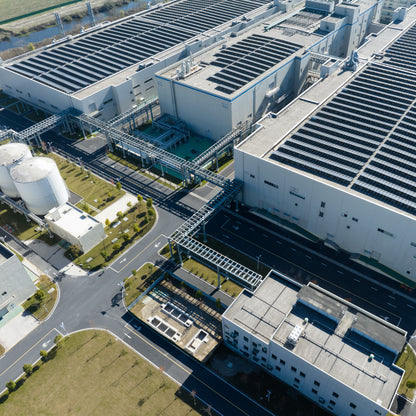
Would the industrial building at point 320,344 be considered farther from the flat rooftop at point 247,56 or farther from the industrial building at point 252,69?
the flat rooftop at point 247,56

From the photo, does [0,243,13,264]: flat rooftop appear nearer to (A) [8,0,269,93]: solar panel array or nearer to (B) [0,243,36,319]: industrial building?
(B) [0,243,36,319]: industrial building

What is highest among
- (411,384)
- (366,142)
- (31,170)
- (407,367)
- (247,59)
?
→ (247,59)

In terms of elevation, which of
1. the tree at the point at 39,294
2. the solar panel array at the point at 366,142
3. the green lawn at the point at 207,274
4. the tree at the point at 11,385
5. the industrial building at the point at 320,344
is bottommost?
the green lawn at the point at 207,274

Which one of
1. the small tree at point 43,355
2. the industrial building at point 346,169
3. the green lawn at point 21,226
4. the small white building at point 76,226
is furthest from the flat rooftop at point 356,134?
the small tree at point 43,355

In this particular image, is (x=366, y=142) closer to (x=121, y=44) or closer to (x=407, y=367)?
(x=407, y=367)

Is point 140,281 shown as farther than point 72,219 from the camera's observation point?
No

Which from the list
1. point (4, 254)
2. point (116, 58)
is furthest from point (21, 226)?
point (116, 58)

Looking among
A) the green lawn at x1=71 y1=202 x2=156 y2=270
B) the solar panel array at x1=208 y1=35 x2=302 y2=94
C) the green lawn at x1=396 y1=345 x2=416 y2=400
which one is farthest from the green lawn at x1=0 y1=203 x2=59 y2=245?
the green lawn at x1=396 y1=345 x2=416 y2=400
